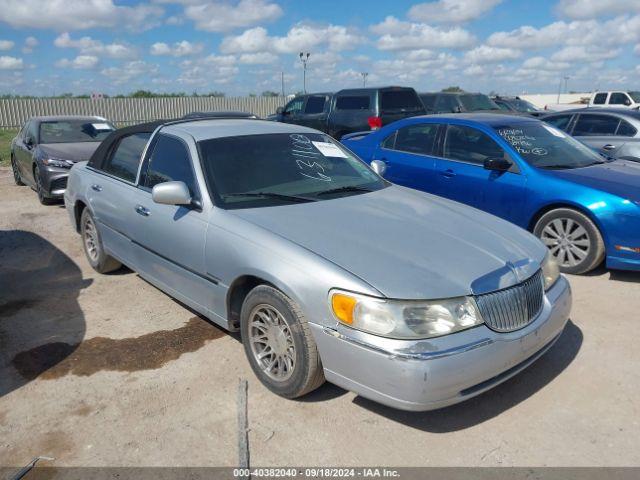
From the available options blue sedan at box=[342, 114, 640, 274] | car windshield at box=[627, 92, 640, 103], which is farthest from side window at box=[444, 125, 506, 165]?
car windshield at box=[627, 92, 640, 103]

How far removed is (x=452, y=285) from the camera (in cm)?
286

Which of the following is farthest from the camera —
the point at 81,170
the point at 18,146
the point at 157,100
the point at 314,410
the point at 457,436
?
the point at 157,100

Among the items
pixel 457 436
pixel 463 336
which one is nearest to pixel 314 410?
pixel 457 436

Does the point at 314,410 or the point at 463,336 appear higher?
the point at 463,336

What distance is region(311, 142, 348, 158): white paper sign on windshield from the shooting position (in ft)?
14.9

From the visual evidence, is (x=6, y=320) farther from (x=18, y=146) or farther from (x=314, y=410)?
(x=18, y=146)

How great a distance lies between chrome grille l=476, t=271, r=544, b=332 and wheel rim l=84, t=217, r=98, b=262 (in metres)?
4.02

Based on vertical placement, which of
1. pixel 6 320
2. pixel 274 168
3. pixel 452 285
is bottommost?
pixel 6 320

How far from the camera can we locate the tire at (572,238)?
5336 mm

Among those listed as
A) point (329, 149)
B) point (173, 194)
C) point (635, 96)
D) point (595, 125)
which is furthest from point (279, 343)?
point (635, 96)

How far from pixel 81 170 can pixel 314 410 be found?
394 centimetres

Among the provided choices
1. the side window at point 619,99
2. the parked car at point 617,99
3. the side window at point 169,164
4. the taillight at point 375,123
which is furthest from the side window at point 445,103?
the side window at point 169,164

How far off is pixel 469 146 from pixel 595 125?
435 cm

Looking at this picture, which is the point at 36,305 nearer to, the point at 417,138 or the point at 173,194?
the point at 173,194
